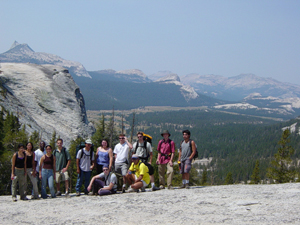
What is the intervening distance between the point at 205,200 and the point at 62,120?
5992 cm

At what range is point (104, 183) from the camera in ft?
46.1

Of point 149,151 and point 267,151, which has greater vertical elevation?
point 149,151

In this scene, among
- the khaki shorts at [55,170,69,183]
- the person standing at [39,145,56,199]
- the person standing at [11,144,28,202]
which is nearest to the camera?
the person standing at [11,144,28,202]

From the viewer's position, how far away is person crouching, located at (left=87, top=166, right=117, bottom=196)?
13781 mm

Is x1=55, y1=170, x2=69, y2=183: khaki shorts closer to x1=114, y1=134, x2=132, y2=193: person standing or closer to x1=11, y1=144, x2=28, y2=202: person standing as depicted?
x1=11, y1=144, x2=28, y2=202: person standing

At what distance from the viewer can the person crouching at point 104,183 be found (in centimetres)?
1378

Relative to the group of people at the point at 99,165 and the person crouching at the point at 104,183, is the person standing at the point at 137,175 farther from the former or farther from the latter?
the person crouching at the point at 104,183

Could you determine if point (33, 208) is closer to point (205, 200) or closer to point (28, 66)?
point (205, 200)

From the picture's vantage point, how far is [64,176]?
14.3 meters

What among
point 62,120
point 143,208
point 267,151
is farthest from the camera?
point 267,151

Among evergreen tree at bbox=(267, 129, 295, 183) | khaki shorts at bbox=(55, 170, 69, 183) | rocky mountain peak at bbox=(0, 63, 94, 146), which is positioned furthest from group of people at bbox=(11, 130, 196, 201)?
rocky mountain peak at bbox=(0, 63, 94, 146)

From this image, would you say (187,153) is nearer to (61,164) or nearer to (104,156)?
(104,156)

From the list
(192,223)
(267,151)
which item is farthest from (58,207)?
(267,151)

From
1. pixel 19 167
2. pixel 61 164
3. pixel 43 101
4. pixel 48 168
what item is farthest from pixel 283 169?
pixel 43 101
